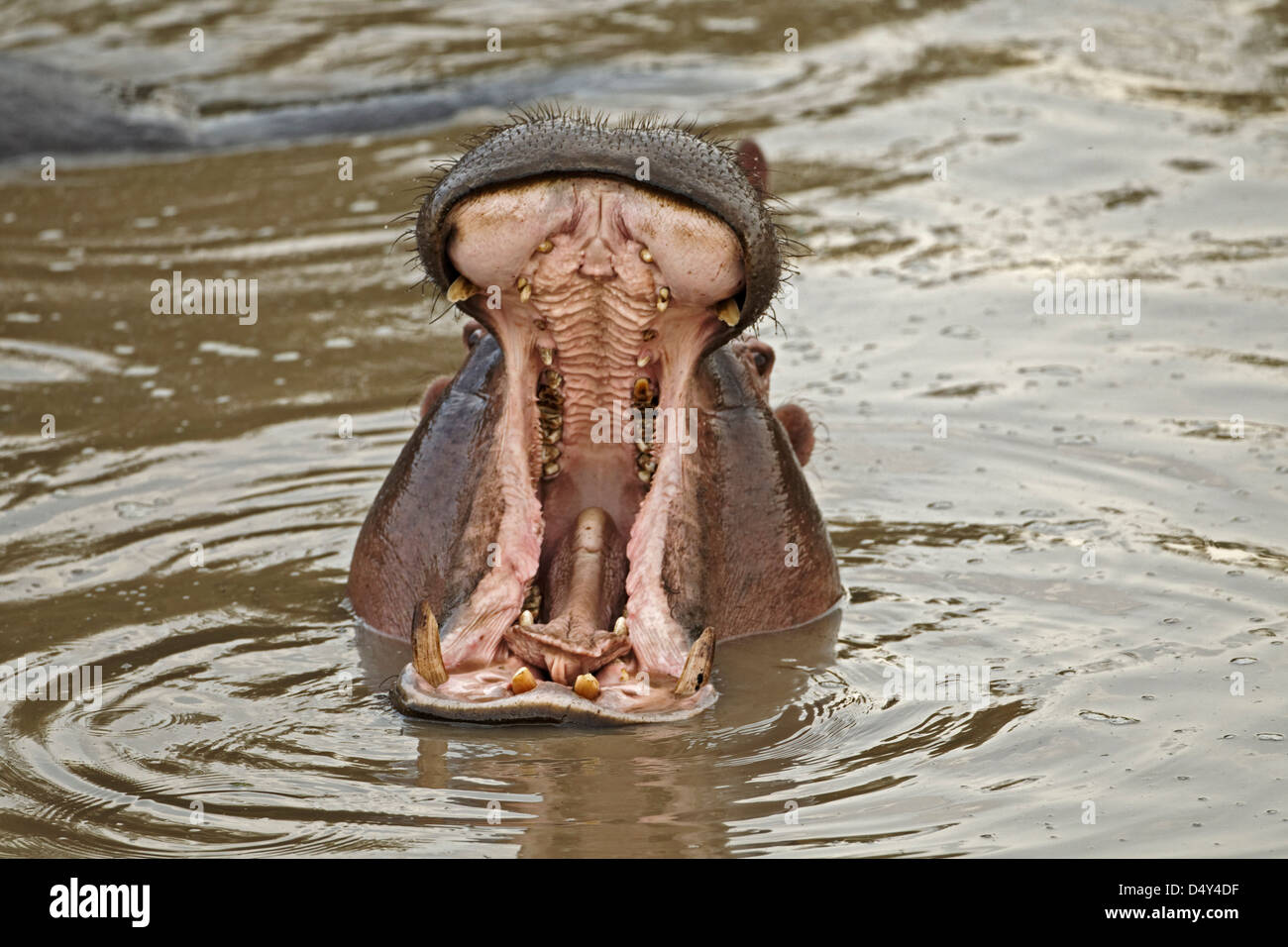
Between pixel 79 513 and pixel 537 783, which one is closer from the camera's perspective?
pixel 537 783

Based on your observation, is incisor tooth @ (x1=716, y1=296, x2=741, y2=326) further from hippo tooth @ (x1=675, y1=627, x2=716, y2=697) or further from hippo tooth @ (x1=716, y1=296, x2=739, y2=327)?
hippo tooth @ (x1=675, y1=627, x2=716, y2=697)

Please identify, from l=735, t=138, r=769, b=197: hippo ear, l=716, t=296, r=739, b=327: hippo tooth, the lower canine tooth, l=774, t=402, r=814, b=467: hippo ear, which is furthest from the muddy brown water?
l=716, t=296, r=739, b=327: hippo tooth

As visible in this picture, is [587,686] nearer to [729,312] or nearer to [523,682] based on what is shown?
[523,682]

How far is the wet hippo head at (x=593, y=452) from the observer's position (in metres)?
4.37

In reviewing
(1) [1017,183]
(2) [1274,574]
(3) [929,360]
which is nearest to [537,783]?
(2) [1274,574]

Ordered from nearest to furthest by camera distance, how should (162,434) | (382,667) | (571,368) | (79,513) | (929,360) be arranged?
(571,368)
(382,667)
(79,513)
(162,434)
(929,360)

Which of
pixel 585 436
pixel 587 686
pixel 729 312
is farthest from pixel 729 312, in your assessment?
pixel 587 686

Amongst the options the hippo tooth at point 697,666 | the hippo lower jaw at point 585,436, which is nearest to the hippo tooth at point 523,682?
the hippo lower jaw at point 585,436

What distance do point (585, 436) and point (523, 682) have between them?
2.36ft

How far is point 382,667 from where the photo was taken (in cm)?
524

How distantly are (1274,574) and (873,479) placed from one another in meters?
1.57

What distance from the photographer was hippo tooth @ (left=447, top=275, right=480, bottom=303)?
4.51 m
